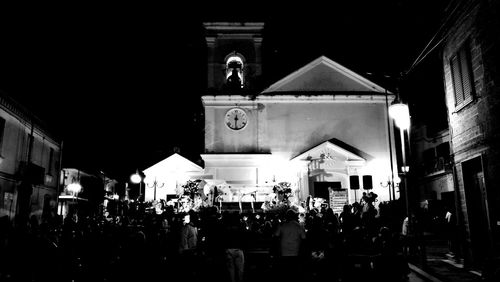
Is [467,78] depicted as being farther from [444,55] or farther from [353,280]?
[353,280]

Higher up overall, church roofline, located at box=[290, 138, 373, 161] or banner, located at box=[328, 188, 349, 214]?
church roofline, located at box=[290, 138, 373, 161]

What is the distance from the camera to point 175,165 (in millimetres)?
25734

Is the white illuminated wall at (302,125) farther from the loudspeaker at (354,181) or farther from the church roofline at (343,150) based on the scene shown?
the loudspeaker at (354,181)

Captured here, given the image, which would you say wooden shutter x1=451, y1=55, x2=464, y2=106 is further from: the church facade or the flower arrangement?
the flower arrangement

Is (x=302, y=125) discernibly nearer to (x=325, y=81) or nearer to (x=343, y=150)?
(x=343, y=150)

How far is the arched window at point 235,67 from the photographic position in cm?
2738

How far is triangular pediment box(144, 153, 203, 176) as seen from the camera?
25.6m

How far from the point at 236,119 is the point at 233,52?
4.95 m

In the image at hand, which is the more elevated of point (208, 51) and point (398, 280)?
point (208, 51)

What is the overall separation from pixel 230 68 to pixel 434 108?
17.5 metres

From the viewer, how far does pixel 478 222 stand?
13.3 meters

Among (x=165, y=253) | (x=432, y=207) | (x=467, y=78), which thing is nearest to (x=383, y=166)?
(x=432, y=207)

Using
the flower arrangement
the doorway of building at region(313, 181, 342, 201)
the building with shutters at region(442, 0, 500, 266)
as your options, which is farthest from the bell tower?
the building with shutters at region(442, 0, 500, 266)

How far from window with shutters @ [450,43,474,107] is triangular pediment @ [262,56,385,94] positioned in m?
12.4
